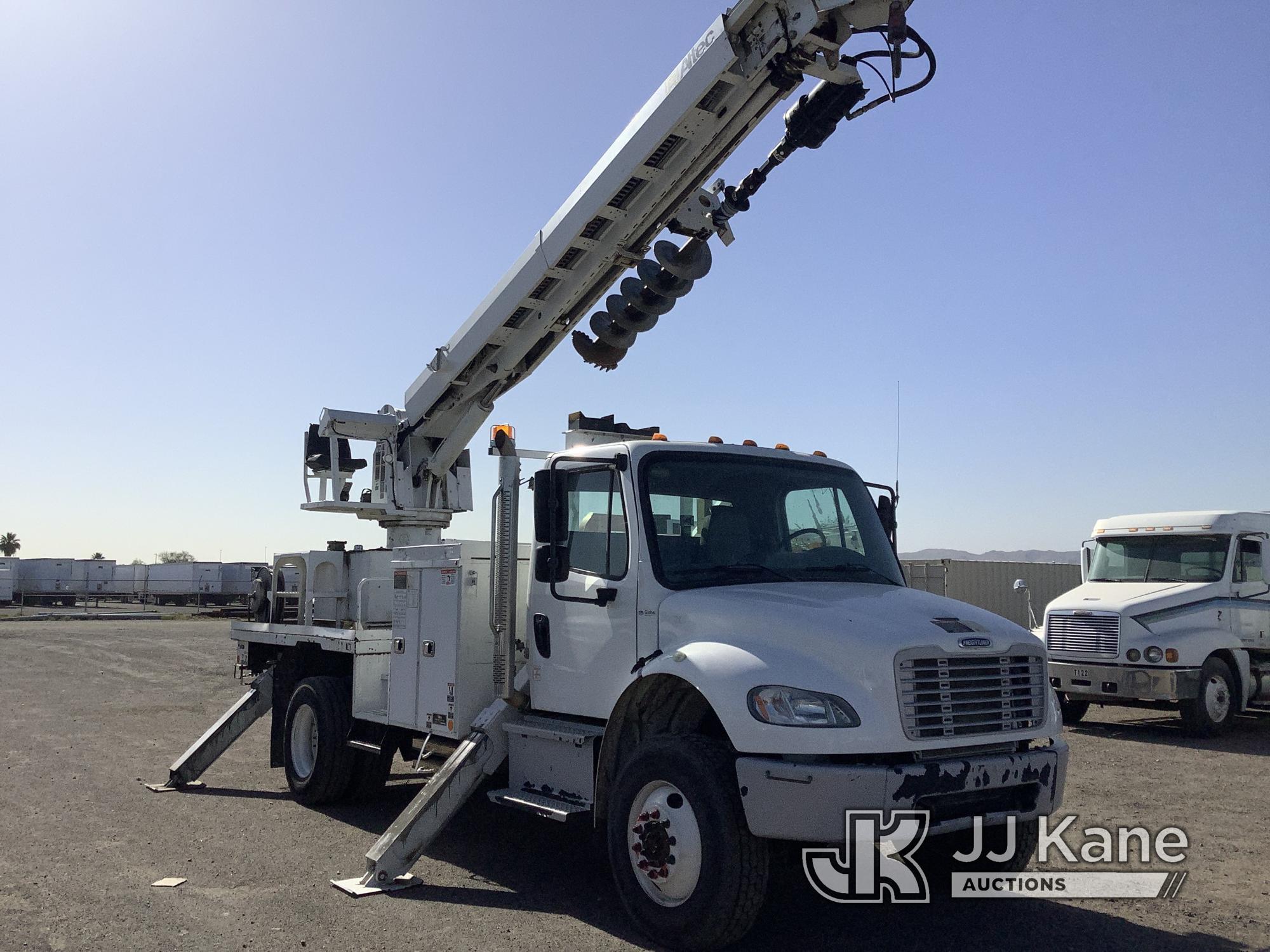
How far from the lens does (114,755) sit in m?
10.8

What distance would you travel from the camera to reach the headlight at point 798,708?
478 centimetres

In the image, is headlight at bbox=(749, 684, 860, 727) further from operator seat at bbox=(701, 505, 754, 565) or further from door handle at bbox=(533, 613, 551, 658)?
door handle at bbox=(533, 613, 551, 658)

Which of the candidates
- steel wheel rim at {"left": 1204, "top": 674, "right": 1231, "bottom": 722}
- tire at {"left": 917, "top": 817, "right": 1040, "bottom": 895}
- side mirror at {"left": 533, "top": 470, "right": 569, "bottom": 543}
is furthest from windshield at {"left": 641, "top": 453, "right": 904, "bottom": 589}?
steel wheel rim at {"left": 1204, "top": 674, "right": 1231, "bottom": 722}

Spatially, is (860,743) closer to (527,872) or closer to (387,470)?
(527,872)

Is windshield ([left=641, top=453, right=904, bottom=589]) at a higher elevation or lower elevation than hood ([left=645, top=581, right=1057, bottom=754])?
higher

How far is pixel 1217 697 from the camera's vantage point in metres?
12.5

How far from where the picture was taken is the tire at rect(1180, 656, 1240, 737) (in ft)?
40.3

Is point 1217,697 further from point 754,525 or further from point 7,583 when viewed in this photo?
point 7,583

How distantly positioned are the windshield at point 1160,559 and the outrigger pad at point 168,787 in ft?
36.9

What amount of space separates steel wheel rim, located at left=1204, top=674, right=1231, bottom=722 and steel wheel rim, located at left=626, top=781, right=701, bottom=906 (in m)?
9.75

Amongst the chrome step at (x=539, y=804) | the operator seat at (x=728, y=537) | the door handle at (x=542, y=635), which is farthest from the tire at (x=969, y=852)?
the door handle at (x=542, y=635)

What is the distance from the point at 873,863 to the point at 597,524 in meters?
2.36

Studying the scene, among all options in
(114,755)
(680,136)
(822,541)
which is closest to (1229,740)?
(822,541)

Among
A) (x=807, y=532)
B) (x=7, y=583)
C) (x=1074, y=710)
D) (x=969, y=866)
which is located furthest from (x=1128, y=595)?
(x=7, y=583)
